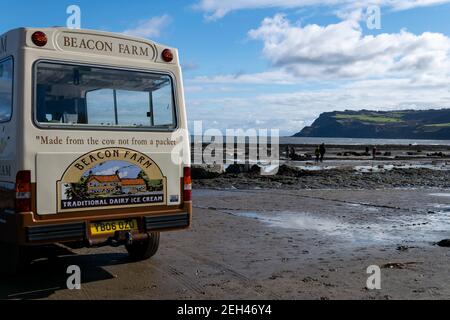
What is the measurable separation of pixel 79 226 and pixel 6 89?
7.01ft

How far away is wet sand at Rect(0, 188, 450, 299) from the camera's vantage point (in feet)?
21.6

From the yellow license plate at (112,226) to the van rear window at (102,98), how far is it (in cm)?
141

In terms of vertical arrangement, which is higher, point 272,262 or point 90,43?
point 90,43

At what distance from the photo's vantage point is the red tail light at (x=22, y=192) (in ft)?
20.6

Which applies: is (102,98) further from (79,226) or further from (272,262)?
(272,262)

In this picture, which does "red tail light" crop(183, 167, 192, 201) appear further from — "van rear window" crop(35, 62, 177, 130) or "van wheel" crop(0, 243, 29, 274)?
"van wheel" crop(0, 243, 29, 274)

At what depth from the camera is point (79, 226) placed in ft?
21.9

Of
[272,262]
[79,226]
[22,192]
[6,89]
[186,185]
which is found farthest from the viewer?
[272,262]

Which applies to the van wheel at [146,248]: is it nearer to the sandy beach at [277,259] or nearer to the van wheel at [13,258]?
the sandy beach at [277,259]

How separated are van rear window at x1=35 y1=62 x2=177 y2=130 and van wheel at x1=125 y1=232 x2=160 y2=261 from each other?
1.95 meters

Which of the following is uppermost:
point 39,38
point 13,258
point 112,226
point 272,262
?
point 39,38

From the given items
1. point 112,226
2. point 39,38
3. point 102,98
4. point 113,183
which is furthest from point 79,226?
point 39,38
